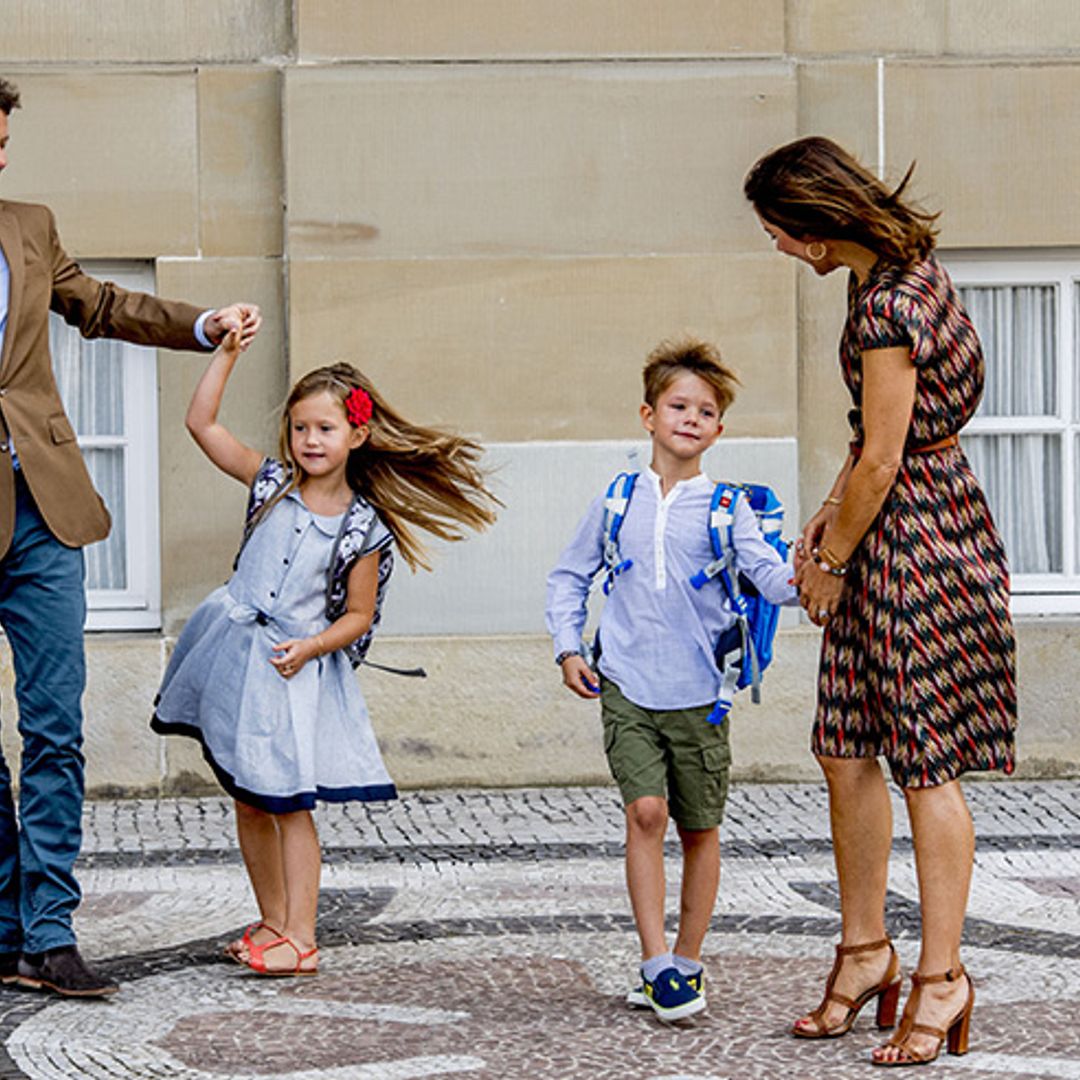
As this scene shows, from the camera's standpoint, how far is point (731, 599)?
5410 mm

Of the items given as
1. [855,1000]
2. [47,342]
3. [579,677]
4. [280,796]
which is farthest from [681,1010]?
[47,342]

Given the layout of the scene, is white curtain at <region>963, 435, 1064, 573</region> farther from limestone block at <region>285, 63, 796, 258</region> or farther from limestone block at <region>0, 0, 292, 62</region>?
limestone block at <region>0, 0, 292, 62</region>

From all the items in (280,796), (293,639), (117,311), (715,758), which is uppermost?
(117,311)

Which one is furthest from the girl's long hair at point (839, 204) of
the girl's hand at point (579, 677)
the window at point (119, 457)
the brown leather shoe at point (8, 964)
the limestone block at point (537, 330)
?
the window at point (119, 457)

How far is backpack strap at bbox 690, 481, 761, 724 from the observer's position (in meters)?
5.36

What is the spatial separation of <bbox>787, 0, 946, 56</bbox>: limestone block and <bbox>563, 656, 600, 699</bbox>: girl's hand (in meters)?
4.05

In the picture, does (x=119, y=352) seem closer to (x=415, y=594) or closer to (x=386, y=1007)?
(x=415, y=594)

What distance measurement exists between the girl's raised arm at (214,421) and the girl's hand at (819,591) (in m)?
1.52

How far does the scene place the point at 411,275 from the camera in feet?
28.0

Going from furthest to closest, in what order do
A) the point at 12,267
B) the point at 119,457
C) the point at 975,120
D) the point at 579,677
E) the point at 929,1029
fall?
the point at 119,457
the point at 975,120
the point at 12,267
the point at 579,677
the point at 929,1029

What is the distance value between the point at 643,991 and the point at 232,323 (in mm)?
1840

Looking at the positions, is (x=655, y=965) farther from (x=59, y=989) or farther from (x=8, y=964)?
(x=8, y=964)

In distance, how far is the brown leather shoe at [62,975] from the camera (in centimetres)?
535

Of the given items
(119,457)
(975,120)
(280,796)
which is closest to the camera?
(280,796)
